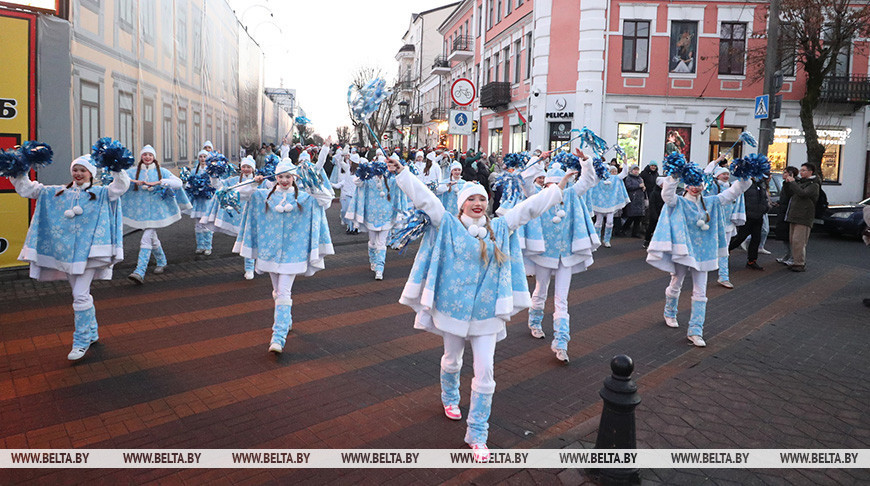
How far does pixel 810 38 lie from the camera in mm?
21281

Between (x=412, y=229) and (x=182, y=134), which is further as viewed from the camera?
(x=182, y=134)

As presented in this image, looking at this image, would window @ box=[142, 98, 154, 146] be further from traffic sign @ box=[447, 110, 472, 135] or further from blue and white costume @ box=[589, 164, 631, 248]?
blue and white costume @ box=[589, 164, 631, 248]

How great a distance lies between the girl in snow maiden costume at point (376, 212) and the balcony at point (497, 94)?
870 inches

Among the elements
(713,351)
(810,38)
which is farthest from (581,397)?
(810,38)

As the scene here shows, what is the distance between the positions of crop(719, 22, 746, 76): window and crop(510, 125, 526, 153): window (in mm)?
8929

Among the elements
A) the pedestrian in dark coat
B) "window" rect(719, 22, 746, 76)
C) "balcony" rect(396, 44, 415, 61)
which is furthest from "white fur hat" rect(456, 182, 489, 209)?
"balcony" rect(396, 44, 415, 61)

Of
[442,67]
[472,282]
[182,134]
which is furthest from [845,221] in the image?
[442,67]

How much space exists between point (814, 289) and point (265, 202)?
9.51 metres

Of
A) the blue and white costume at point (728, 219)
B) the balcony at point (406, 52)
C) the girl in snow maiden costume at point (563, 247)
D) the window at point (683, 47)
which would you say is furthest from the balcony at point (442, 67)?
the girl in snow maiden costume at point (563, 247)

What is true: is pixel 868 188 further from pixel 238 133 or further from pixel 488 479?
pixel 488 479

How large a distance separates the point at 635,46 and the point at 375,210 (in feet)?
62.4

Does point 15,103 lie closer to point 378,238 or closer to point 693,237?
point 378,238

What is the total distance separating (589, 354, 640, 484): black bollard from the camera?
403 centimetres

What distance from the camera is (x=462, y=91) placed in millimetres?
14117
